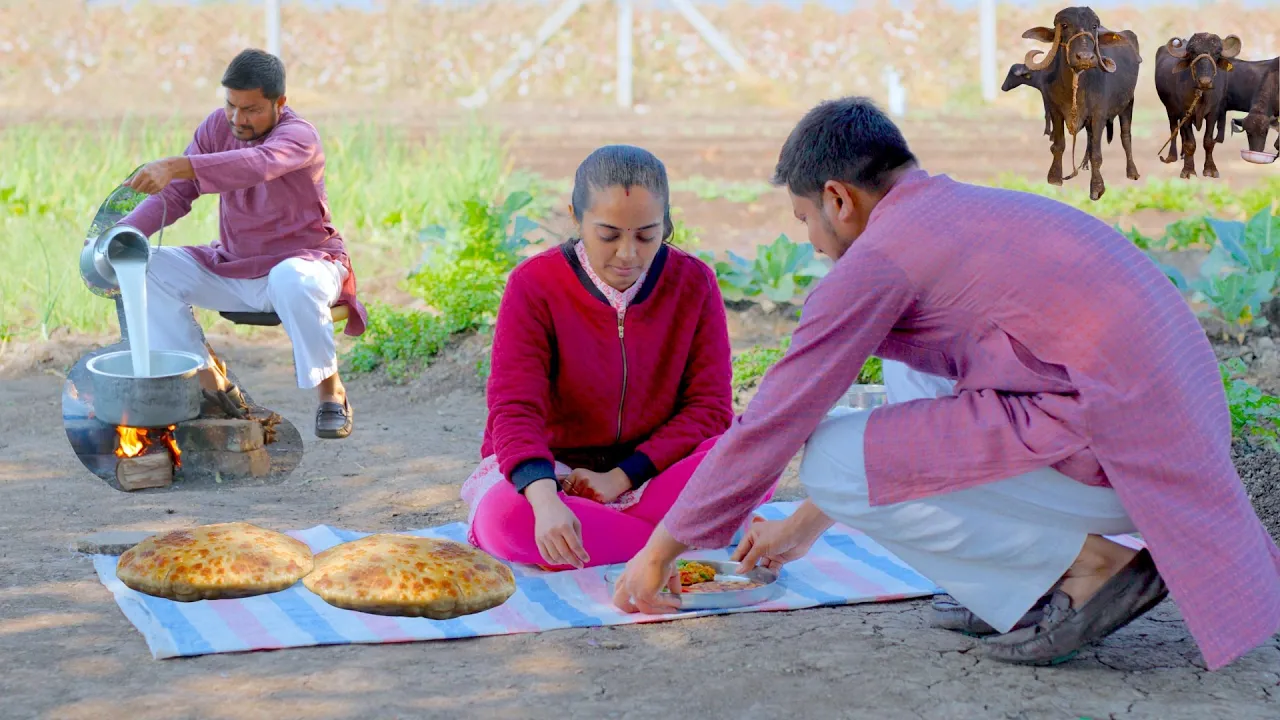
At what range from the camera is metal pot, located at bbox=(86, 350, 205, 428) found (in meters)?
4.08

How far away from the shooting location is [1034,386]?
275 centimetres

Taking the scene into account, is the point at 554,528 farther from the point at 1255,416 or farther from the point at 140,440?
the point at 1255,416

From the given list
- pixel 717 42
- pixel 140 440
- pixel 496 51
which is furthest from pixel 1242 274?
pixel 496 51

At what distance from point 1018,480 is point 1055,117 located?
723mm

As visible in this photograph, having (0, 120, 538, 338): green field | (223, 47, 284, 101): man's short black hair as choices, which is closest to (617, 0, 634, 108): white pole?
(0, 120, 538, 338): green field

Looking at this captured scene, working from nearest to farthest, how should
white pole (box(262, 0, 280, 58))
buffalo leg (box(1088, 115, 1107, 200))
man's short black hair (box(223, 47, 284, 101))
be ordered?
buffalo leg (box(1088, 115, 1107, 200)) → man's short black hair (box(223, 47, 284, 101)) → white pole (box(262, 0, 280, 58))

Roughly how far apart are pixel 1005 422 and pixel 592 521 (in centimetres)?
122

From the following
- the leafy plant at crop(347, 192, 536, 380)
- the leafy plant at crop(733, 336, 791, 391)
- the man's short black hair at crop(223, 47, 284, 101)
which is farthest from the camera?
the leafy plant at crop(347, 192, 536, 380)

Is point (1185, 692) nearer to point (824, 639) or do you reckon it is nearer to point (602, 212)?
point (824, 639)

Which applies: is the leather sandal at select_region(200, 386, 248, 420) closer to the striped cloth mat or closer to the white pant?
the white pant

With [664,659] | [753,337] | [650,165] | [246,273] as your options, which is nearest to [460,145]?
[753,337]

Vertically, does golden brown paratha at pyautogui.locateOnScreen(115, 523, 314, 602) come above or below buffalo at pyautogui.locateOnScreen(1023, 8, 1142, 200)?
below

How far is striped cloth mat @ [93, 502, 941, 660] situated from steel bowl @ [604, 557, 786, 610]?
0.06ft

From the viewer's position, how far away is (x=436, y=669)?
9.64 ft
